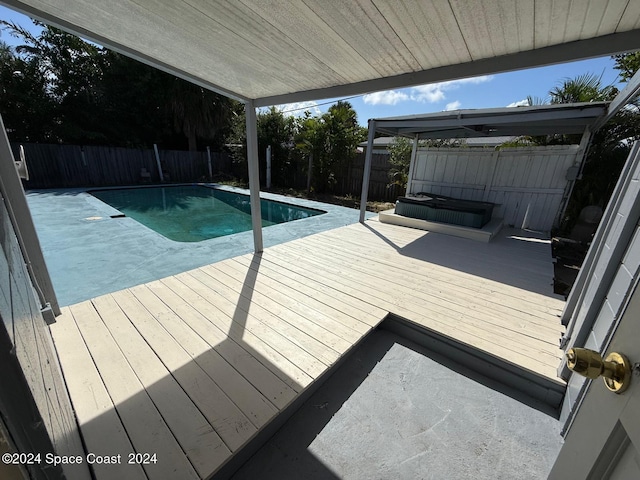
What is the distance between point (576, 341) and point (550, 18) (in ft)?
6.09

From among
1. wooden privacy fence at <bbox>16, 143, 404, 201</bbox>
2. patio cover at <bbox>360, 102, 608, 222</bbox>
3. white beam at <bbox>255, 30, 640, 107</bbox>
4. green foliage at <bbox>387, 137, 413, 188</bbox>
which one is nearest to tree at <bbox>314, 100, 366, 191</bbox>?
wooden privacy fence at <bbox>16, 143, 404, 201</bbox>

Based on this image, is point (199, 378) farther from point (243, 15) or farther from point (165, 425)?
point (243, 15)

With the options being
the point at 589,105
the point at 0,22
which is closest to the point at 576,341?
the point at 589,105

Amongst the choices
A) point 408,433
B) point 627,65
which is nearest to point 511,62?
point 408,433

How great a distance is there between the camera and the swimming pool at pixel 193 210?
662 centimetres

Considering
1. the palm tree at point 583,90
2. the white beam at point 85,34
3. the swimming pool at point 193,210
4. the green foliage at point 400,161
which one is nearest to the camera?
the white beam at point 85,34

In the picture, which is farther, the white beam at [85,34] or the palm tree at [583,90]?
the palm tree at [583,90]

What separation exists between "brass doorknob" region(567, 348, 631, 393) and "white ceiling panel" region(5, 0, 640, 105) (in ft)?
5.41

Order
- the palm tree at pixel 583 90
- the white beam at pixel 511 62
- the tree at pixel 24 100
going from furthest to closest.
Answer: the tree at pixel 24 100 < the palm tree at pixel 583 90 < the white beam at pixel 511 62

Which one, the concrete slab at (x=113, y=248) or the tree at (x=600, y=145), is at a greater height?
the tree at (x=600, y=145)

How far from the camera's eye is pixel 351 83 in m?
2.53

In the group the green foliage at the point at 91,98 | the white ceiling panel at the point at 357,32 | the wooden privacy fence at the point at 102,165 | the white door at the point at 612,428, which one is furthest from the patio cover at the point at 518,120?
the wooden privacy fence at the point at 102,165

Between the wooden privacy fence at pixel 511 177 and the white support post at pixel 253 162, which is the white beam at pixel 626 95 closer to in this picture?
the wooden privacy fence at pixel 511 177

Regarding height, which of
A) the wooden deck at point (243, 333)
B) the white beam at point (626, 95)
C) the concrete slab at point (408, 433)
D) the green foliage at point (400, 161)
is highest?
the white beam at point (626, 95)
